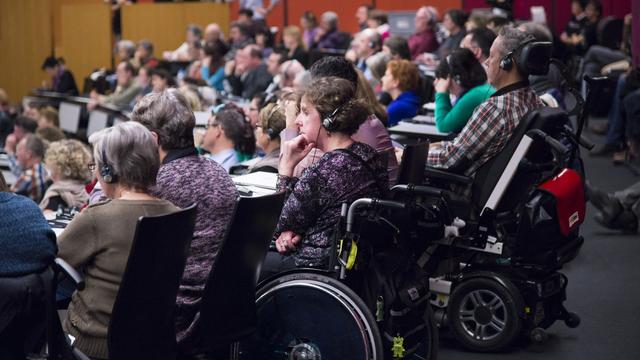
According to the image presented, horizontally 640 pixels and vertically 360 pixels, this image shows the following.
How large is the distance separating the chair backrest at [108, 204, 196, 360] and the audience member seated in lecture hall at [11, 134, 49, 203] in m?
4.09

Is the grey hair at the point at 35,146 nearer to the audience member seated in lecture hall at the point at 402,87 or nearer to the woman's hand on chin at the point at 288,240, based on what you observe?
the audience member seated in lecture hall at the point at 402,87

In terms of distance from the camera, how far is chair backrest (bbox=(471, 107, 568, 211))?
429cm

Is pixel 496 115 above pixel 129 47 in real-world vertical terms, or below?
above

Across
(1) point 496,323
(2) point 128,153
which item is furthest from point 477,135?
(2) point 128,153

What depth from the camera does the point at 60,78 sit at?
13.5 metres

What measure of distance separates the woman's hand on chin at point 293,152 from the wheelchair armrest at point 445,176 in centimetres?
79

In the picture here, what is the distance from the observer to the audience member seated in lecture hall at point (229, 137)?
5.58 meters

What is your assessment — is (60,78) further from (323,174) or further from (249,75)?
(323,174)

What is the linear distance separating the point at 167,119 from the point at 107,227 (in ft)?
2.56

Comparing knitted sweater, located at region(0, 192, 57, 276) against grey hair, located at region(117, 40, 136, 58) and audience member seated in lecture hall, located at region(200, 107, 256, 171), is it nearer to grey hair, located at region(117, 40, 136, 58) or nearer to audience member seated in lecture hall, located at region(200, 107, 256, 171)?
audience member seated in lecture hall, located at region(200, 107, 256, 171)

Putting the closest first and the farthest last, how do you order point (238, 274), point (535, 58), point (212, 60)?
point (238, 274) → point (535, 58) → point (212, 60)

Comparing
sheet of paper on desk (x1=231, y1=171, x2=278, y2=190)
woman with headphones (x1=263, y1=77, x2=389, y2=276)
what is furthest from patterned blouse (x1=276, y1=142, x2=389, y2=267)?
sheet of paper on desk (x1=231, y1=171, x2=278, y2=190)

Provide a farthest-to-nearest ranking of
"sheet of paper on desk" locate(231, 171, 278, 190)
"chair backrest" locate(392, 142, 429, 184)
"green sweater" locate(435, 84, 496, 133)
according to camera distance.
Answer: "green sweater" locate(435, 84, 496, 133)
"sheet of paper on desk" locate(231, 171, 278, 190)
"chair backrest" locate(392, 142, 429, 184)

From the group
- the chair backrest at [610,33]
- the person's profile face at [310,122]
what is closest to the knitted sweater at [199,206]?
the person's profile face at [310,122]
